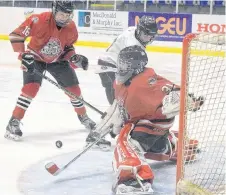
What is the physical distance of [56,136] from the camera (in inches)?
128

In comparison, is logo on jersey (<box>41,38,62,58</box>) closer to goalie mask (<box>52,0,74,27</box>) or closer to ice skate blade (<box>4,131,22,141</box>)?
goalie mask (<box>52,0,74,27</box>)

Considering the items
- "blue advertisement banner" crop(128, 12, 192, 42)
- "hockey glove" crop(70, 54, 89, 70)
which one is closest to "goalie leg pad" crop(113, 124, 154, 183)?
"hockey glove" crop(70, 54, 89, 70)

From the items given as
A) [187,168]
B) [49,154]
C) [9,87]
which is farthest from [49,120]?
[187,168]

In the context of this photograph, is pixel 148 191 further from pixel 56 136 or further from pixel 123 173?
pixel 56 136

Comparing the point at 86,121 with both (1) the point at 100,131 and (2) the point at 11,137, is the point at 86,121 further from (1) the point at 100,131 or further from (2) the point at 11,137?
(1) the point at 100,131

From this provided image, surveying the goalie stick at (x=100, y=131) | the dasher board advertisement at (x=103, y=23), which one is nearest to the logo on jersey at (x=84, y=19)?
the dasher board advertisement at (x=103, y=23)

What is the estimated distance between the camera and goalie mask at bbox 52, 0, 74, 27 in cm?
300

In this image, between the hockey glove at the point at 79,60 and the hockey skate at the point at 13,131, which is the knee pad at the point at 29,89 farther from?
the hockey glove at the point at 79,60

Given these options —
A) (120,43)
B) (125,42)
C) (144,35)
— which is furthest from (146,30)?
(120,43)

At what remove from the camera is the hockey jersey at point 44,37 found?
10.0 feet

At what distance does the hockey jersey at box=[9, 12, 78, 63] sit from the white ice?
49 cm

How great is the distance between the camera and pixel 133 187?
214 cm

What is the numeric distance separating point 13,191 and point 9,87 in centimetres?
265

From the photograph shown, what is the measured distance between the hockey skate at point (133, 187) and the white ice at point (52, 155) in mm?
109
